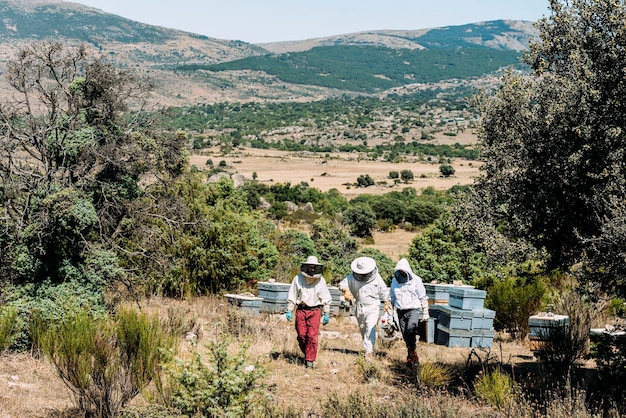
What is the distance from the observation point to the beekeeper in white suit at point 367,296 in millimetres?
9961

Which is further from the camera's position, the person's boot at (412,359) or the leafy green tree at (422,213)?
the leafy green tree at (422,213)

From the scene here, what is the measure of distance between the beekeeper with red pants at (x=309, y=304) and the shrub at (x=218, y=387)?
3621mm

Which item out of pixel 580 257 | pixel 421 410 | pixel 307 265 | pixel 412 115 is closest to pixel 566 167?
pixel 580 257

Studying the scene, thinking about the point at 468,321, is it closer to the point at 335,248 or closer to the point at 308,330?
the point at 308,330

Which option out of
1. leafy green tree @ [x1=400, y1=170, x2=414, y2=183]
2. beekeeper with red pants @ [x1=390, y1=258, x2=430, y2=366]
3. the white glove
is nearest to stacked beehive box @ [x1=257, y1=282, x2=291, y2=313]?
beekeeper with red pants @ [x1=390, y1=258, x2=430, y2=366]

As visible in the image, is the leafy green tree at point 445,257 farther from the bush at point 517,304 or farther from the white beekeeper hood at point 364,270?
the white beekeeper hood at point 364,270

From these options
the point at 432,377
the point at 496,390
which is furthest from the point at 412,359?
the point at 496,390

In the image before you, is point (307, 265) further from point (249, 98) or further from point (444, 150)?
point (249, 98)

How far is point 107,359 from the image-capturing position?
21.5ft

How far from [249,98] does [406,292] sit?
193 m

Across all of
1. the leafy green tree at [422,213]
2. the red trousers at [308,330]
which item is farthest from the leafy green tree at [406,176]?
the red trousers at [308,330]

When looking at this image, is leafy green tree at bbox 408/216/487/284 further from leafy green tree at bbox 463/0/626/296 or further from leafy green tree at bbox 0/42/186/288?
leafy green tree at bbox 463/0/626/296

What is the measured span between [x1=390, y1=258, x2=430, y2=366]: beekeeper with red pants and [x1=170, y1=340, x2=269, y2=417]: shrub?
4305 mm

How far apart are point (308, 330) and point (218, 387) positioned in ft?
13.2
